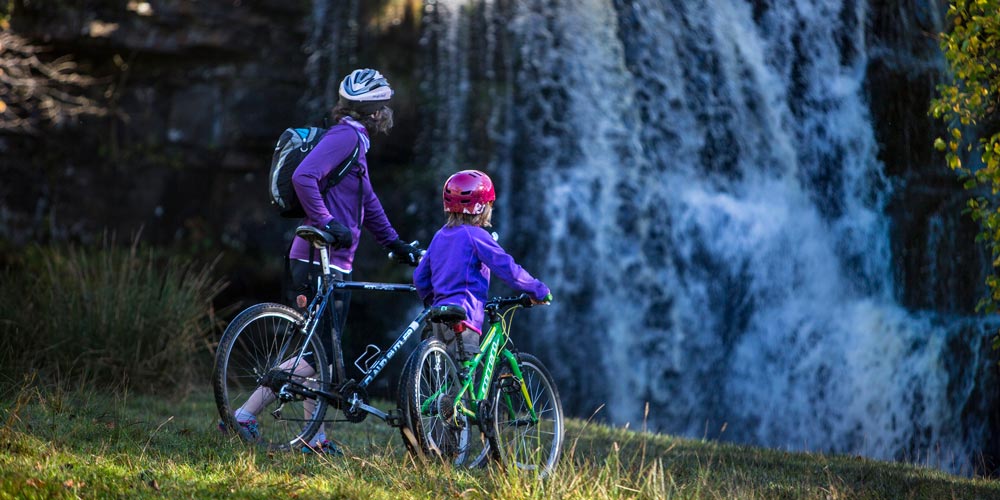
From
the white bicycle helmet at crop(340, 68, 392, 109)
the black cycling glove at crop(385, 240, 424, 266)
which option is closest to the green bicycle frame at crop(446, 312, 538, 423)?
the black cycling glove at crop(385, 240, 424, 266)

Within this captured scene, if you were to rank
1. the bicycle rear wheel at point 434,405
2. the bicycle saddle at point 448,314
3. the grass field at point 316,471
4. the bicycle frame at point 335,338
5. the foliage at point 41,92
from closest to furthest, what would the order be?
1. the grass field at point 316,471
2. the bicycle rear wheel at point 434,405
3. the bicycle saddle at point 448,314
4. the bicycle frame at point 335,338
5. the foliage at point 41,92

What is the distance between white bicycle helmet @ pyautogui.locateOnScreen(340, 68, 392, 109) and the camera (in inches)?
227

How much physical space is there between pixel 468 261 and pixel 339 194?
867 millimetres

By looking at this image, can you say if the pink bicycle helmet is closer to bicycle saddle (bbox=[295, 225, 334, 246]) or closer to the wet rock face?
bicycle saddle (bbox=[295, 225, 334, 246])

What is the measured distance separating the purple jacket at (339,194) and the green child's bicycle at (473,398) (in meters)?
0.81

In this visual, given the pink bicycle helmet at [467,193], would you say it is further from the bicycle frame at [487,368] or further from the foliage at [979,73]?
the foliage at [979,73]

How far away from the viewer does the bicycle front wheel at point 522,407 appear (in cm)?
529

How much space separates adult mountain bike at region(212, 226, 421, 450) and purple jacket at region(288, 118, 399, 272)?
5.4 inches

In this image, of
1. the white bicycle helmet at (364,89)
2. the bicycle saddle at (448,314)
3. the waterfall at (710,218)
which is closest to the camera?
the bicycle saddle at (448,314)

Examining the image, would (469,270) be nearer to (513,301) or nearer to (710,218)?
(513,301)

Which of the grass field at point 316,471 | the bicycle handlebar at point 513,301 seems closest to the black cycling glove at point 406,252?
the bicycle handlebar at point 513,301

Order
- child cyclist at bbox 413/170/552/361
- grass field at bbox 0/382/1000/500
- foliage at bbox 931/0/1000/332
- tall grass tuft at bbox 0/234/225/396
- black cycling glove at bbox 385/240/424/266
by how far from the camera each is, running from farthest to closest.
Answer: tall grass tuft at bbox 0/234/225/396, foliage at bbox 931/0/1000/332, black cycling glove at bbox 385/240/424/266, child cyclist at bbox 413/170/552/361, grass field at bbox 0/382/1000/500

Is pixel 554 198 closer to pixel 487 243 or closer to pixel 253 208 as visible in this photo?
pixel 253 208

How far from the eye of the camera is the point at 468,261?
538 cm
